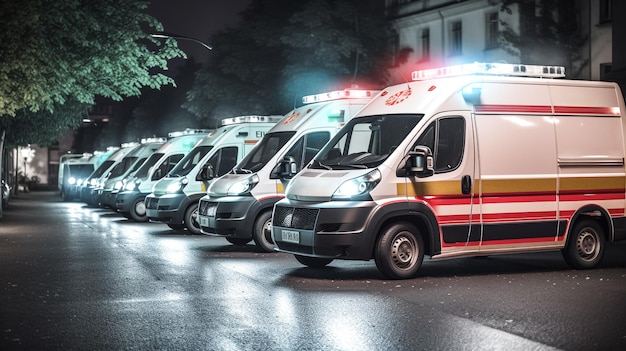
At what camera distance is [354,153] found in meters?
13.2

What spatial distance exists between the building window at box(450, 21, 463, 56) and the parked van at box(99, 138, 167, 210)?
21581 millimetres

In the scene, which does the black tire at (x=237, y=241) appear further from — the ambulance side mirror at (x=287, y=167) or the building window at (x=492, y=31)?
the building window at (x=492, y=31)

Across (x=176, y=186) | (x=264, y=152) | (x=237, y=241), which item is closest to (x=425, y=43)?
(x=176, y=186)

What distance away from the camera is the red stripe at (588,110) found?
45.1 feet

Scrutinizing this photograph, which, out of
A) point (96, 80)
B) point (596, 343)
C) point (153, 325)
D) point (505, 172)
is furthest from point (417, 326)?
point (96, 80)

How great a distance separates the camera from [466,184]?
12734 millimetres

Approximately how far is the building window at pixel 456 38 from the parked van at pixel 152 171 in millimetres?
25884

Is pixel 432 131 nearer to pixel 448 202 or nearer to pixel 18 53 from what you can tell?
pixel 448 202

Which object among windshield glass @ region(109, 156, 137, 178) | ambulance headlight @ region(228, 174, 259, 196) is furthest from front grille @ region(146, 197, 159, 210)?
windshield glass @ region(109, 156, 137, 178)

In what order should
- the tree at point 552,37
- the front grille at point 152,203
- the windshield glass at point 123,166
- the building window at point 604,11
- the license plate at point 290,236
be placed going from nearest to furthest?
the license plate at point 290,236 → the front grille at point 152,203 → the windshield glass at point 123,166 → the building window at point 604,11 → the tree at point 552,37

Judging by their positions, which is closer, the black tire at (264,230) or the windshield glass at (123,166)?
the black tire at (264,230)

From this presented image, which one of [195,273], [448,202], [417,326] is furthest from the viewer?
[195,273]

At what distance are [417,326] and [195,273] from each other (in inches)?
209

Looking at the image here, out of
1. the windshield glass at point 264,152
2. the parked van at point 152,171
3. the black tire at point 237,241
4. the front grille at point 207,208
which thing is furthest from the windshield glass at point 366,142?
the parked van at point 152,171
